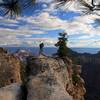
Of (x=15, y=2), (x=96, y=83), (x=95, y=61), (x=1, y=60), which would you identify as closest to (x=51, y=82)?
(x=15, y=2)

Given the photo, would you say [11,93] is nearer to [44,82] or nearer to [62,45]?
[44,82]

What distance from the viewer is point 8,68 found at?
45.0ft

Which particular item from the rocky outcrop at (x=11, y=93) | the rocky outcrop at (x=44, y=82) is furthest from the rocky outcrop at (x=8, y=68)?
the rocky outcrop at (x=11, y=93)

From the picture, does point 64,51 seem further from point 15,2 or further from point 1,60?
point 15,2

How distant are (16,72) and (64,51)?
340 inches

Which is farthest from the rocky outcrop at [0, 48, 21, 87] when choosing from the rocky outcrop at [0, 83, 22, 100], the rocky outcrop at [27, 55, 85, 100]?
the rocky outcrop at [0, 83, 22, 100]

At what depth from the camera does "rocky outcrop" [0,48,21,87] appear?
1300 centimetres

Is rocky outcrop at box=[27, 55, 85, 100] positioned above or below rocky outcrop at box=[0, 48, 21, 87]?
above

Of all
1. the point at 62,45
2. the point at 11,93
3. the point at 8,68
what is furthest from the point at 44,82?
the point at 62,45

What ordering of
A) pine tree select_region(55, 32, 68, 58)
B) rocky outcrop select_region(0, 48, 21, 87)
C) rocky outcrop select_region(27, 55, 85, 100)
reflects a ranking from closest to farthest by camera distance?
rocky outcrop select_region(27, 55, 85, 100) < rocky outcrop select_region(0, 48, 21, 87) < pine tree select_region(55, 32, 68, 58)

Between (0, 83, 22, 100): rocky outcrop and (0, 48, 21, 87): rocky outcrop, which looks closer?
(0, 83, 22, 100): rocky outcrop

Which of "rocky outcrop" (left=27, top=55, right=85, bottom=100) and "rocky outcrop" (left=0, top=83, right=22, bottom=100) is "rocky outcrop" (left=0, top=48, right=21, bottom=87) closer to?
"rocky outcrop" (left=27, top=55, right=85, bottom=100)

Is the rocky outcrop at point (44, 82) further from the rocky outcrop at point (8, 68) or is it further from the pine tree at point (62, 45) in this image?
the pine tree at point (62, 45)

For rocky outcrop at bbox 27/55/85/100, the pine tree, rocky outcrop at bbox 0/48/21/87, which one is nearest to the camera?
rocky outcrop at bbox 27/55/85/100
